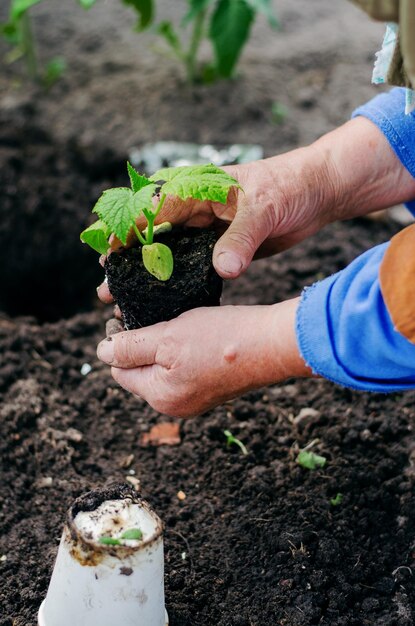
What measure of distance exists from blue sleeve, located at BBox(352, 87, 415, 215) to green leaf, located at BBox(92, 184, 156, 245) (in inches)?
28.2

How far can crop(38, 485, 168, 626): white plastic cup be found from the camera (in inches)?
57.7

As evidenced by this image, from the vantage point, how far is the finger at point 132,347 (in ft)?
5.74

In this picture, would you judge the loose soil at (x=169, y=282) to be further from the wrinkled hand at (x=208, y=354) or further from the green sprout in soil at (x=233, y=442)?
the green sprout in soil at (x=233, y=442)

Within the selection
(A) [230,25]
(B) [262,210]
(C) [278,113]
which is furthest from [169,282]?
(C) [278,113]

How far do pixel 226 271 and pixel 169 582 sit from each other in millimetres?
708

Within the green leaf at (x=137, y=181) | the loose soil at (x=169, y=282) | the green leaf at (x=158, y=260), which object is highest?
the green leaf at (x=137, y=181)

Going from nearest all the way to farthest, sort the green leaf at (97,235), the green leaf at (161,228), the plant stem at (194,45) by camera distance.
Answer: the green leaf at (97,235)
the green leaf at (161,228)
the plant stem at (194,45)

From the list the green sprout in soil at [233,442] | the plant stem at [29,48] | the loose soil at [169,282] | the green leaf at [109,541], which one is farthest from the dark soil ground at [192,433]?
the loose soil at [169,282]

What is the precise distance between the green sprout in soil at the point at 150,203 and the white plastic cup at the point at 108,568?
499 millimetres

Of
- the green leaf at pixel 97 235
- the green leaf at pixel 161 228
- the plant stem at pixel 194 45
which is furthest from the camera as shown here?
the plant stem at pixel 194 45

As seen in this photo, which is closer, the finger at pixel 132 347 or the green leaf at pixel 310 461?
the finger at pixel 132 347

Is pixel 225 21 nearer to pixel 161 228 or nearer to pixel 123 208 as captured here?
pixel 161 228

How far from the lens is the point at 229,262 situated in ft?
5.56

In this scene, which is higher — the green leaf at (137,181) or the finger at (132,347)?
the green leaf at (137,181)
